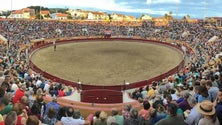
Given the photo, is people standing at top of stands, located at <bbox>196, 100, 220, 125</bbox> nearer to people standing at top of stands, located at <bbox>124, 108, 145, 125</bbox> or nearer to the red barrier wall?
people standing at top of stands, located at <bbox>124, 108, 145, 125</bbox>

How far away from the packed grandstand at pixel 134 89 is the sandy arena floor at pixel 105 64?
7.63 ft

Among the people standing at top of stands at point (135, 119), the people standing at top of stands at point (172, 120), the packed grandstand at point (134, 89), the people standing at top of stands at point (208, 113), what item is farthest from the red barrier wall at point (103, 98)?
the people standing at top of stands at point (208, 113)

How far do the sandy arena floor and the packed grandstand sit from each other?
91.6 inches

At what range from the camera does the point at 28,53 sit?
34.4 m

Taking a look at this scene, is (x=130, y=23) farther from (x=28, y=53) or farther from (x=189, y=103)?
(x=189, y=103)

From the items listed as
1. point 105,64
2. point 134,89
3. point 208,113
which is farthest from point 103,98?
point 105,64

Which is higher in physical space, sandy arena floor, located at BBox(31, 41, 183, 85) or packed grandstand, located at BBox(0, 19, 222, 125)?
packed grandstand, located at BBox(0, 19, 222, 125)

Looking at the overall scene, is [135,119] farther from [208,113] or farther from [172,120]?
[208,113]

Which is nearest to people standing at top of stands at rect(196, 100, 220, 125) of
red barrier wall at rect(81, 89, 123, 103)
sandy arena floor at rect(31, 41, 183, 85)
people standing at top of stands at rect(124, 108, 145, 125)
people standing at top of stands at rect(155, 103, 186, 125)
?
people standing at top of stands at rect(155, 103, 186, 125)

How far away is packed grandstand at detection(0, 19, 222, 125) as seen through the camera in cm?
658

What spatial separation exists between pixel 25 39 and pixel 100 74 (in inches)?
973

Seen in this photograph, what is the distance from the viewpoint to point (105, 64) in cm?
2858

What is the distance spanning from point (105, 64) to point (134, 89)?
29.7 feet

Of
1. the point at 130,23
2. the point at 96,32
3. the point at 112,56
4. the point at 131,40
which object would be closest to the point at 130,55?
the point at 112,56
